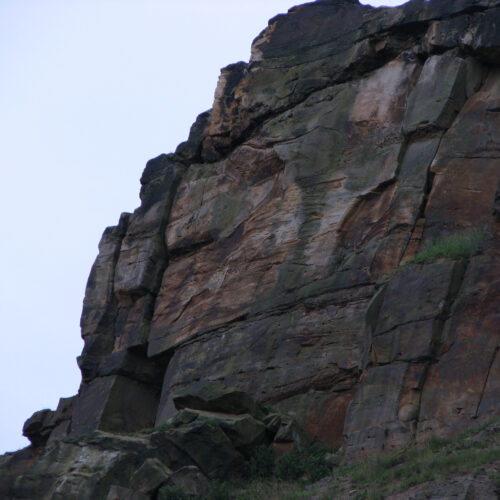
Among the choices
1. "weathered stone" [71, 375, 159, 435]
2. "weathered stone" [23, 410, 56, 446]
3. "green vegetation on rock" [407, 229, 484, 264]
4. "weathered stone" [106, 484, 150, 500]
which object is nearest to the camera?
"weathered stone" [106, 484, 150, 500]

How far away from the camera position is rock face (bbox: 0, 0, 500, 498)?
26141mm

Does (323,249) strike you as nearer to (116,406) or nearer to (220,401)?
(220,401)

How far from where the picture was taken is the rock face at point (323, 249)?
1029 inches

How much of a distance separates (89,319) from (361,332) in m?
14.5

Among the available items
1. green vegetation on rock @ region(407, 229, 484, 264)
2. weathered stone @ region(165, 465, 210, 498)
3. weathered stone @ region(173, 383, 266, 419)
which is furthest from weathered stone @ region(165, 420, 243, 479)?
green vegetation on rock @ region(407, 229, 484, 264)

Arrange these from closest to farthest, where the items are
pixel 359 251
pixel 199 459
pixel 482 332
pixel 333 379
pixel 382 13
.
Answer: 1. pixel 482 332
2. pixel 199 459
3. pixel 333 379
4. pixel 359 251
5. pixel 382 13

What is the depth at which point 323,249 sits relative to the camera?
33531mm

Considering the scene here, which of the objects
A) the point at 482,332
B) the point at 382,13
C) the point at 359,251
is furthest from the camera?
the point at 382,13

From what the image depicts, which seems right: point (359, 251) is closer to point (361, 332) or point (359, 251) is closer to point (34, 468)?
point (361, 332)

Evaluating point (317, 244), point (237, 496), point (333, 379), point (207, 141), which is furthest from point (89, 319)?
point (237, 496)

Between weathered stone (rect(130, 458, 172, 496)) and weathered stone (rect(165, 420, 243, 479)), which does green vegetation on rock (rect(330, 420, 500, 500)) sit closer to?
weathered stone (rect(165, 420, 243, 479))

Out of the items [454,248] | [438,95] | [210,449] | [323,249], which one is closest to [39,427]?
[323,249]

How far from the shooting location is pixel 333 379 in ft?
98.9

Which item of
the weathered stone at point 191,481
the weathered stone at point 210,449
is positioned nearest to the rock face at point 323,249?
the weathered stone at point 191,481
